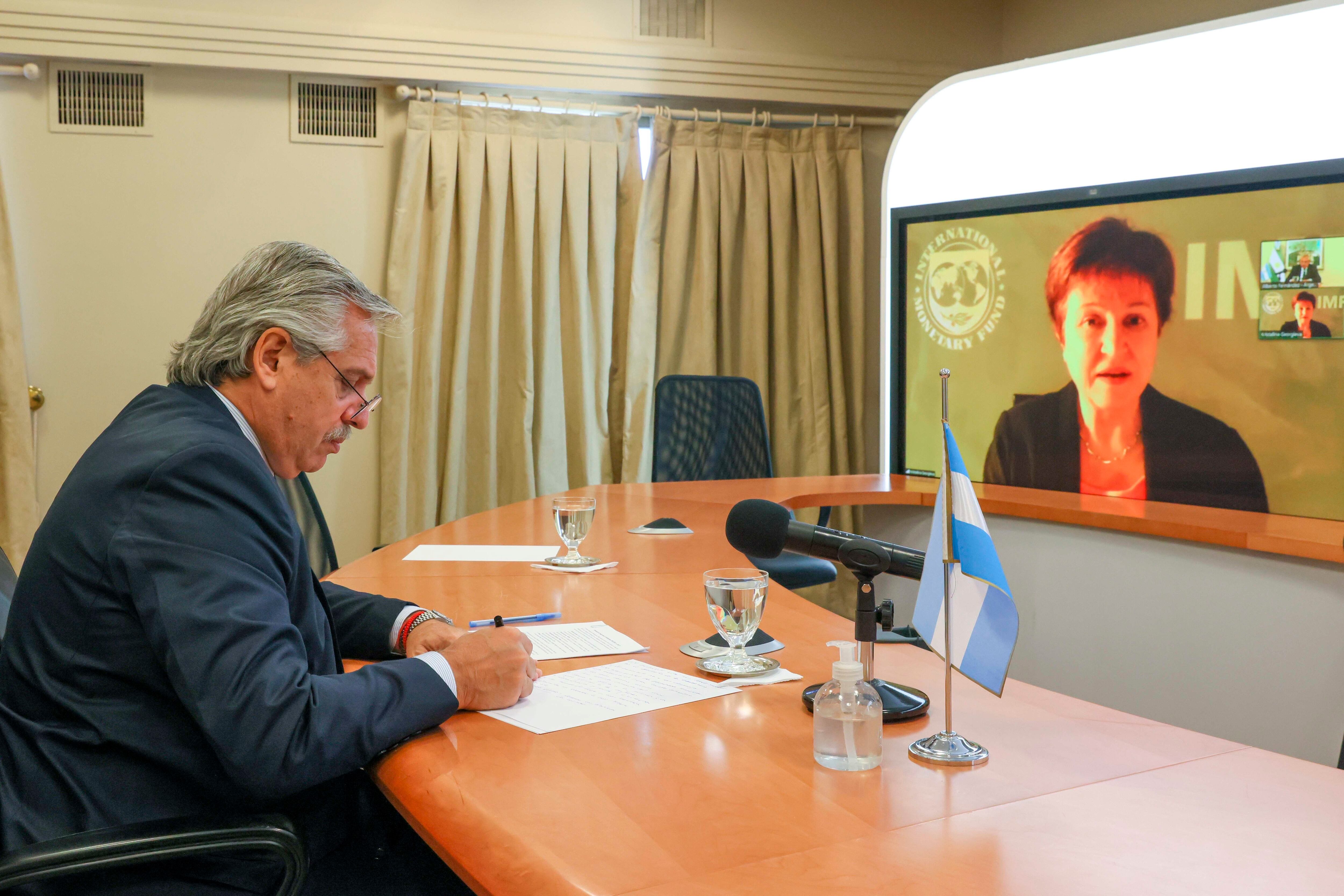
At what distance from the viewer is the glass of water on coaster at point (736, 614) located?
4.01 ft

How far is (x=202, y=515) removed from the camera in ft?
3.33

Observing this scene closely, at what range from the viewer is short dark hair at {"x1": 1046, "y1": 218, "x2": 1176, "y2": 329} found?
10.3 feet

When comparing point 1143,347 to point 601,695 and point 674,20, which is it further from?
point 601,695

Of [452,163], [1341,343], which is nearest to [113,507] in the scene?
[1341,343]

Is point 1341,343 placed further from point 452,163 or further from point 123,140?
point 123,140

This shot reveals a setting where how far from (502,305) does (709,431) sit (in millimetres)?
1160

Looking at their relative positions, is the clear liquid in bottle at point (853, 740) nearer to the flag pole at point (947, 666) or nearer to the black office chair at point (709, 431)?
the flag pole at point (947, 666)

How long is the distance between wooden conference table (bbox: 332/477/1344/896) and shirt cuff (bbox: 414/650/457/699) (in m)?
0.04

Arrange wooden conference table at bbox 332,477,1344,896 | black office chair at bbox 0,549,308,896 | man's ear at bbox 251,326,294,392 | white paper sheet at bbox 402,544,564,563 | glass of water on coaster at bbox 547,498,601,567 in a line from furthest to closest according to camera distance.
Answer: white paper sheet at bbox 402,544,564,563, glass of water on coaster at bbox 547,498,601,567, man's ear at bbox 251,326,294,392, black office chair at bbox 0,549,308,896, wooden conference table at bbox 332,477,1344,896

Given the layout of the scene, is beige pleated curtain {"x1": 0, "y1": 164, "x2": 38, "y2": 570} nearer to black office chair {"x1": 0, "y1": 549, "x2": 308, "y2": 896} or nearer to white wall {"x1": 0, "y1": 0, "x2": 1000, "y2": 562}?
white wall {"x1": 0, "y1": 0, "x2": 1000, "y2": 562}

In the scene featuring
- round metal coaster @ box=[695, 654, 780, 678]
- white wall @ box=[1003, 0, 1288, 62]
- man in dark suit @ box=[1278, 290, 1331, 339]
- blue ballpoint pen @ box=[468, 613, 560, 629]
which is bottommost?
round metal coaster @ box=[695, 654, 780, 678]

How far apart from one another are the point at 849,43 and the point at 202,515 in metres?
4.15

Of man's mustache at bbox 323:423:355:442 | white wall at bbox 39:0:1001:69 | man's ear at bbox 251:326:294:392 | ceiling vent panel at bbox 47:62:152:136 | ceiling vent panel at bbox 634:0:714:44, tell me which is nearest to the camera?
man's ear at bbox 251:326:294:392

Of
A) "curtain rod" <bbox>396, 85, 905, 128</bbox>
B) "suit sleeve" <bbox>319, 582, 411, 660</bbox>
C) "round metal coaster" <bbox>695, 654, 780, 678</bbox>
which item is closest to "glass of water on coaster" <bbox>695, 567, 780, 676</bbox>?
"round metal coaster" <bbox>695, 654, 780, 678</bbox>
